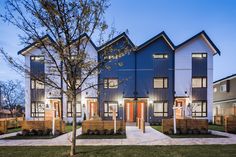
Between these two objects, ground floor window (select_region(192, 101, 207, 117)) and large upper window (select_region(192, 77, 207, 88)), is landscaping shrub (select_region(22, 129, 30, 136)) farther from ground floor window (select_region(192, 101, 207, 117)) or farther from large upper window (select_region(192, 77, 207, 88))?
large upper window (select_region(192, 77, 207, 88))

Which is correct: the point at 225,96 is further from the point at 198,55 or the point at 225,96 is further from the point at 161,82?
the point at 161,82

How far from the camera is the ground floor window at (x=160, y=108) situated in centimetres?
2402

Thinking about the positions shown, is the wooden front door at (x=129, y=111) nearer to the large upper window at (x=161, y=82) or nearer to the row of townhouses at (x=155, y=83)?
the row of townhouses at (x=155, y=83)

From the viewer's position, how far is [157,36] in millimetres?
24219

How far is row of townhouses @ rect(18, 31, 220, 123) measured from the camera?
23828 mm

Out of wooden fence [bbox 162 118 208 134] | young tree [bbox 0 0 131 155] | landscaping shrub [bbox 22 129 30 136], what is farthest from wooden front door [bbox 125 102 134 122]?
young tree [bbox 0 0 131 155]

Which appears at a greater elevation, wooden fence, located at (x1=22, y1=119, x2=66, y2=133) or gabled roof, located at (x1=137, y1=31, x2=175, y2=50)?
gabled roof, located at (x1=137, y1=31, x2=175, y2=50)

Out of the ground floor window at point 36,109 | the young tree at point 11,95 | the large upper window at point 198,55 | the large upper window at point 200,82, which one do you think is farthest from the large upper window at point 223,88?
the young tree at point 11,95

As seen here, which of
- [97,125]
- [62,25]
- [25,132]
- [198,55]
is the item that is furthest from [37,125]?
[198,55]

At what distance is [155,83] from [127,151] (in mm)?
16070

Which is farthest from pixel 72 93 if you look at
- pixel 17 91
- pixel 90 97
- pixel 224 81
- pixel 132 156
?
pixel 17 91

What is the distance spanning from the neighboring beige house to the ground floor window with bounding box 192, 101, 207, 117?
4.07 m

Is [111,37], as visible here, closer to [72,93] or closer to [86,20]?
[86,20]

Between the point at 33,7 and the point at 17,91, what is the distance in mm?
41975
